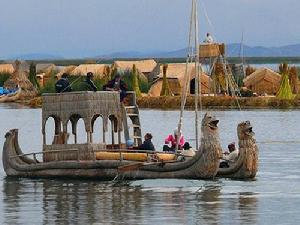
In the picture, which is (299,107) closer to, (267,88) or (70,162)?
(267,88)

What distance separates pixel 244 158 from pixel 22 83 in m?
71.3

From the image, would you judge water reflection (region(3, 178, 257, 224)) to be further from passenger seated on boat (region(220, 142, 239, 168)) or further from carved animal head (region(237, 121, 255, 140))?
carved animal head (region(237, 121, 255, 140))

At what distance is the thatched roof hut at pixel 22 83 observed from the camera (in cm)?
9956

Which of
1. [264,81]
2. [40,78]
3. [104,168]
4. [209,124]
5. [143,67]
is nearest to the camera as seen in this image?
[209,124]

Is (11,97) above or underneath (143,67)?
underneath

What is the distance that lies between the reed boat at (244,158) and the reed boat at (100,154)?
750 mm

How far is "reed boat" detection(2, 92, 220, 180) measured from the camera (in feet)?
97.8

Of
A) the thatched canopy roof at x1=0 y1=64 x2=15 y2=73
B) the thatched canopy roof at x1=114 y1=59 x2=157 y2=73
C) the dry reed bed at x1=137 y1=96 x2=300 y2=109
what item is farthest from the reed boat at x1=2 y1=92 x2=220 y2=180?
the thatched canopy roof at x1=0 y1=64 x2=15 y2=73

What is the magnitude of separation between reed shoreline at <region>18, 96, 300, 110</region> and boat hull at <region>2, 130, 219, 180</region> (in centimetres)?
4330

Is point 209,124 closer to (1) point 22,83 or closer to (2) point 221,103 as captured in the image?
(2) point 221,103

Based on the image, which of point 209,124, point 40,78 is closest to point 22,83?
point 40,78

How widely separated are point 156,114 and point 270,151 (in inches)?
1210

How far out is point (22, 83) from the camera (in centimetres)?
10044

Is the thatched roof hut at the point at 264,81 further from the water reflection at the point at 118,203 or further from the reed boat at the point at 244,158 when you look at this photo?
the water reflection at the point at 118,203
